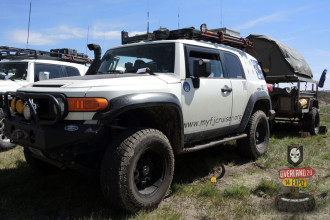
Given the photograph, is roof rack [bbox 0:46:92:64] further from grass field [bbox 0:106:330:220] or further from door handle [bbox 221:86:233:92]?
door handle [bbox 221:86:233:92]

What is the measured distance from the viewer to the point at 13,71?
21.5ft

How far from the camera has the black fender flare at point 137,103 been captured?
280cm

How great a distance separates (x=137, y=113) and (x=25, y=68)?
4.23 meters

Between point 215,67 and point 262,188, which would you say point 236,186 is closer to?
point 262,188

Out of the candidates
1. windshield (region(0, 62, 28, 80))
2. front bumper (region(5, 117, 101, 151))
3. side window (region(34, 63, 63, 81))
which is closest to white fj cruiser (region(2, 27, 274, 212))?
front bumper (region(5, 117, 101, 151))

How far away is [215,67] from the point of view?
14.8 ft

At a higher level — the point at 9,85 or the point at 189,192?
the point at 9,85

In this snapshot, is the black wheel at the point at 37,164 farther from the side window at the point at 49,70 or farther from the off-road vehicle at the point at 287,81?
the off-road vehicle at the point at 287,81

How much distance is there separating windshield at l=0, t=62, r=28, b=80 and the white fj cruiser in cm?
253

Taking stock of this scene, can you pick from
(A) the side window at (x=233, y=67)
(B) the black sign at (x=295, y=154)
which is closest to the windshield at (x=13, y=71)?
(A) the side window at (x=233, y=67)

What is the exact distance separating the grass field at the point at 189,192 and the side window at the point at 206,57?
4.97ft

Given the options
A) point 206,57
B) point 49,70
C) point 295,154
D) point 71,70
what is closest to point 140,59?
point 206,57

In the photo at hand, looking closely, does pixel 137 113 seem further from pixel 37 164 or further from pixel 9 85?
pixel 9 85

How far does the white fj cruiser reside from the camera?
9.20ft
